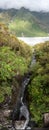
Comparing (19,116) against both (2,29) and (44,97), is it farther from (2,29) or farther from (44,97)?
(2,29)

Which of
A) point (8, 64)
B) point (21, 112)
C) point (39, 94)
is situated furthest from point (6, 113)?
point (8, 64)

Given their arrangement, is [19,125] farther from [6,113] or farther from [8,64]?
[8,64]

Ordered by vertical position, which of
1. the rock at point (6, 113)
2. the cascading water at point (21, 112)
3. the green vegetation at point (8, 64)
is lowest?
the cascading water at point (21, 112)

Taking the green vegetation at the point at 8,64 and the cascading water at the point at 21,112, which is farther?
the green vegetation at the point at 8,64

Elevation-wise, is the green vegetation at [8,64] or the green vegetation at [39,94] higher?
the green vegetation at [8,64]

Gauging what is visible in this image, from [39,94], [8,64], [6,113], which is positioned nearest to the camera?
[6,113]

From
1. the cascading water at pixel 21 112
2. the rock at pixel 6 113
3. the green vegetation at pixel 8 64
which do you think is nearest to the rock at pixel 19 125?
the cascading water at pixel 21 112

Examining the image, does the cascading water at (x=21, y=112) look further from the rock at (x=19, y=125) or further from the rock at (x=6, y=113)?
the rock at (x=6, y=113)

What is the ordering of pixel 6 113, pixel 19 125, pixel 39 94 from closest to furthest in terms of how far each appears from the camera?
pixel 19 125 → pixel 6 113 → pixel 39 94

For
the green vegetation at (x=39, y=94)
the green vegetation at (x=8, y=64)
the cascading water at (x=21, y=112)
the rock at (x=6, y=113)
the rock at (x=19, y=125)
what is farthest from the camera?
the green vegetation at (x=8, y=64)

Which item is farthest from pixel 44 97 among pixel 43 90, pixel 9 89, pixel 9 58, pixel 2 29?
pixel 2 29

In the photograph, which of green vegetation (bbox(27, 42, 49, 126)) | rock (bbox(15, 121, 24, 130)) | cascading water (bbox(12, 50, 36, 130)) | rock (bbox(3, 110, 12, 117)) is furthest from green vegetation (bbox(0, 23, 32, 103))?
rock (bbox(15, 121, 24, 130))
